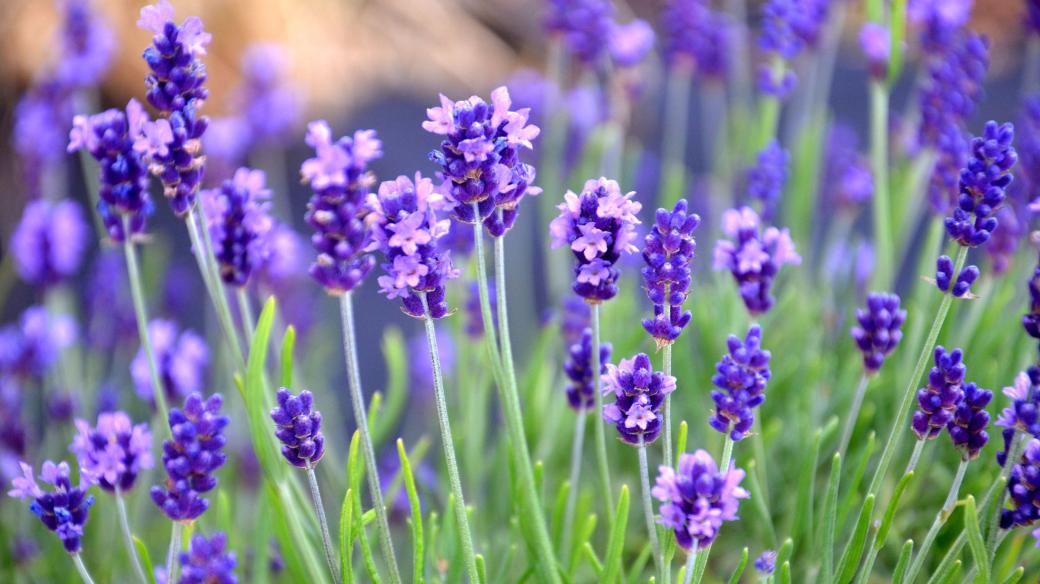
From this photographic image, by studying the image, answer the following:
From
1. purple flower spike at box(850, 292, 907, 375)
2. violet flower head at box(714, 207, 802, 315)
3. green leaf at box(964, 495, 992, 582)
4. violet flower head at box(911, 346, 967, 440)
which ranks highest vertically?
violet flower head at box(714, 207, 802, 315)

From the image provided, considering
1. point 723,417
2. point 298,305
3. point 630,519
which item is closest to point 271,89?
point 298,305

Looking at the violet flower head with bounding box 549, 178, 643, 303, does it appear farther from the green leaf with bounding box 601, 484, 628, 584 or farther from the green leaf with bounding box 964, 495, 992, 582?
the green leaf with bounding box 964, 495, 992, 582

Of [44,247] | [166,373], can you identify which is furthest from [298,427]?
[44,247]

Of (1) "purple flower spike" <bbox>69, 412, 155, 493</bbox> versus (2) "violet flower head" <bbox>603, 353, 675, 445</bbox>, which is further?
(1) "purple flower spike" <bbox>69, 412, 155, 493</bbox>

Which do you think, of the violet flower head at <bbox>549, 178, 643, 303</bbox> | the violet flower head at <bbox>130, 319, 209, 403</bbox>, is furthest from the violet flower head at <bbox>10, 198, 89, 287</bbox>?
the violet flower head at <bbox>549, 178, 643, 303</bbox>

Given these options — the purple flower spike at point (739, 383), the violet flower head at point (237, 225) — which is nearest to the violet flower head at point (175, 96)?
the violet flower head at point (237, 225)

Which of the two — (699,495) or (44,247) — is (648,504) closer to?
(699,495)

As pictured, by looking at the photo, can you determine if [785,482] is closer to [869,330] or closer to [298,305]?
[869,330]
